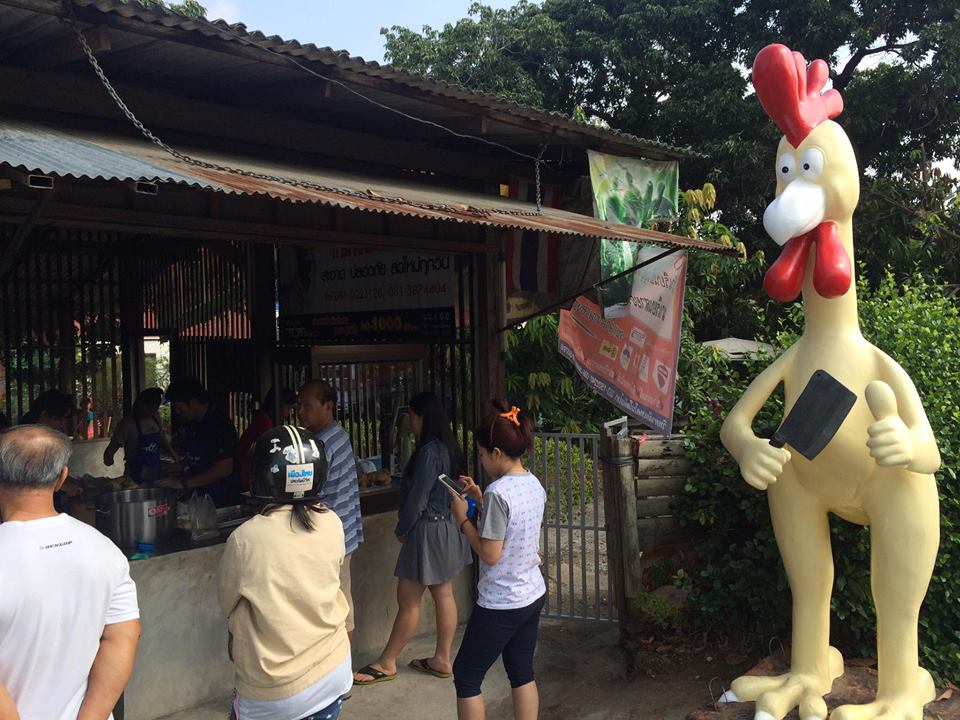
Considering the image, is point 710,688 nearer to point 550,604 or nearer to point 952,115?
point 550,604

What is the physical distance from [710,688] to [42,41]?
4.67 metres

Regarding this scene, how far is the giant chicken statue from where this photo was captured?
11.8 feet

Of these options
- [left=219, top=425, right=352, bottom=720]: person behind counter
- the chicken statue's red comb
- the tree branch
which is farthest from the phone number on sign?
the tree branch

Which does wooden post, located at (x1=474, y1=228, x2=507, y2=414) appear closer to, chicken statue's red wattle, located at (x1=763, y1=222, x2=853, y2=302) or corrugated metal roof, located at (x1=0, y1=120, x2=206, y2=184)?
chicken statue's red wattle, located at (x1=763, y1=222, x2=853, y2=302)

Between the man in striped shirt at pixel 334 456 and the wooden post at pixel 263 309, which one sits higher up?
the wooden post at pixel 263 309

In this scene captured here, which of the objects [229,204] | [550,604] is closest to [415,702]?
[550,604]

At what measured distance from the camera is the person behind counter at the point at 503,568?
3.75 m

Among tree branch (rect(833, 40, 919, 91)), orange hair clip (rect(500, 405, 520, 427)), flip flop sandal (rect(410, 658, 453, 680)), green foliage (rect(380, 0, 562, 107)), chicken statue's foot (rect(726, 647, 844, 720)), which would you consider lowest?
flip flop sandal (rect(410, 658, 453, 680))

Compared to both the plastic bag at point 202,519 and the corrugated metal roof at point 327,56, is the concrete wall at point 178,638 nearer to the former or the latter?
the plastic bag at point 202,519

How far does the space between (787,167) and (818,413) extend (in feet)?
3.60

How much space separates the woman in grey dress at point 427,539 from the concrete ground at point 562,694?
0.54 ft

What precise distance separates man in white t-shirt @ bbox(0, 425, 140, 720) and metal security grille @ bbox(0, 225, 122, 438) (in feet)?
17.0

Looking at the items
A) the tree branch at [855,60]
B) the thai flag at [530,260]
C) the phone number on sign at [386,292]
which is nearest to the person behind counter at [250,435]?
the phone number on sign at [386,292]

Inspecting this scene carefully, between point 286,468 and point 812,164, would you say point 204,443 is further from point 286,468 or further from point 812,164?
point 812,164
